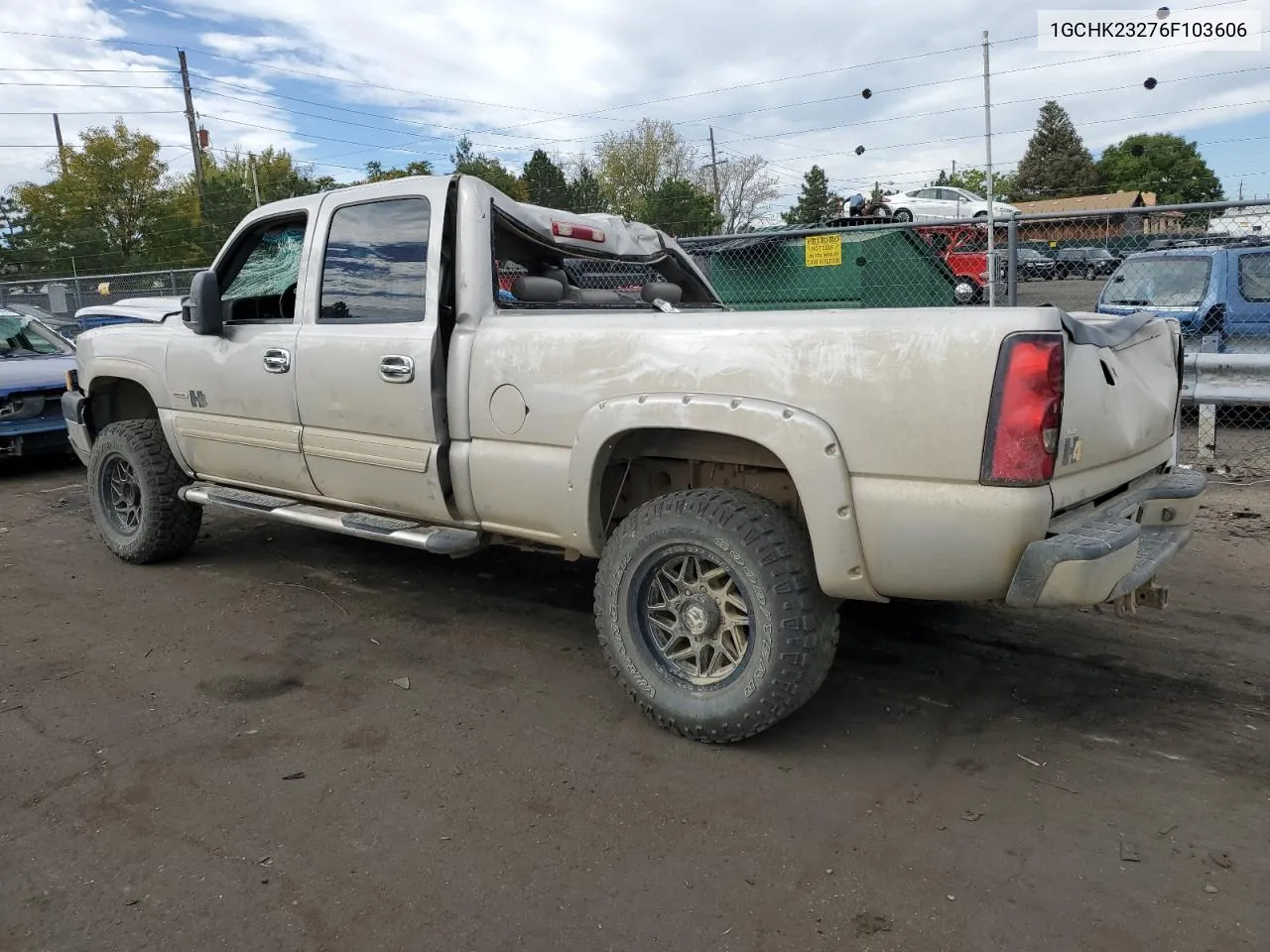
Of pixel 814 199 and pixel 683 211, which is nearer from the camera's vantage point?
pixel 683 211

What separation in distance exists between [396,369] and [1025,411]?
8.25 feet

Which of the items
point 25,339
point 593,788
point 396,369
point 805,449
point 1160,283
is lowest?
point 593,788

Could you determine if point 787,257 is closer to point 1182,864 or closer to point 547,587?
point 547,587

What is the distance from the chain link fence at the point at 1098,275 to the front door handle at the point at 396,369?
Result: 4.50 m

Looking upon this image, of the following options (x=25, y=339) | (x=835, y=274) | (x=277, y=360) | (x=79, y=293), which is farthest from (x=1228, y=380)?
(x=79, y=293)

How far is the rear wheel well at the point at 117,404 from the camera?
19.3 feet

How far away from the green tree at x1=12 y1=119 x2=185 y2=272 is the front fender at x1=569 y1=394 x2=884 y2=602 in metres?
38.5

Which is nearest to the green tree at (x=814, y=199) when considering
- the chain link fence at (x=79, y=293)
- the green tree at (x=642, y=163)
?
the green tree at (x=642, y=163)

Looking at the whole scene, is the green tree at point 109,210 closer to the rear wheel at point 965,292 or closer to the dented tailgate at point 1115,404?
the rear wheel at point 965,292

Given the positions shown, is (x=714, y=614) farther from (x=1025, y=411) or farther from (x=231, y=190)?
(x=231, y=190)

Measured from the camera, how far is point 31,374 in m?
8.55

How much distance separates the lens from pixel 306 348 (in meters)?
4.38

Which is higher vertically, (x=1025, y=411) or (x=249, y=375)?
(x=249, y=375)

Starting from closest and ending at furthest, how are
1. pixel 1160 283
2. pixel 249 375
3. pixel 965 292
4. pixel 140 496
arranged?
pixel 249 375 → pixel 140 496 → pixel 1160 283 → pixel 965 292
